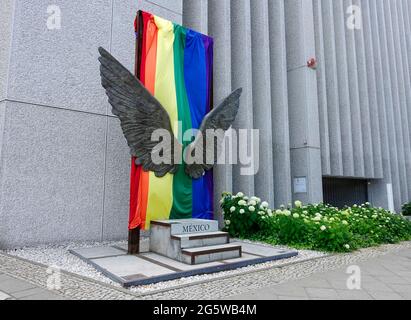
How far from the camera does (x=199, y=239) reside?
505cm

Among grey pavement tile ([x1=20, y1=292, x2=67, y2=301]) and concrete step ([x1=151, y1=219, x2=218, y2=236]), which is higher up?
concrete step ([x1=151, y1=219, x2=218, y2=236])

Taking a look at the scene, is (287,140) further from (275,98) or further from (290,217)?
(290,217)

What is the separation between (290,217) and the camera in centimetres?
715

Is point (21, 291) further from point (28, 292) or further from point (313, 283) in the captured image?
point (313, 283)

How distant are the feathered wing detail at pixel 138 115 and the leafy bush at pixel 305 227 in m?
2.26

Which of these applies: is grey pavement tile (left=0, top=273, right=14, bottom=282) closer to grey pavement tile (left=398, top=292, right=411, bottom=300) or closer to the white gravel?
the white gravel

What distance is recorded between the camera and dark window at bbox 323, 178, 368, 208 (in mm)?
15951

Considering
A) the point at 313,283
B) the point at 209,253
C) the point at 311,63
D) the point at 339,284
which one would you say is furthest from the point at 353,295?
the point at 311,63

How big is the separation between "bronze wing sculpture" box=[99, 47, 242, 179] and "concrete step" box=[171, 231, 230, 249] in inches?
50.9

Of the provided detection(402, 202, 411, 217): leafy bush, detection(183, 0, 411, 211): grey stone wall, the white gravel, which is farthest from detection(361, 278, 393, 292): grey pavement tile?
detection(402, 202, 411, 217): leafy bush

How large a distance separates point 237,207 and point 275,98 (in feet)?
16.9

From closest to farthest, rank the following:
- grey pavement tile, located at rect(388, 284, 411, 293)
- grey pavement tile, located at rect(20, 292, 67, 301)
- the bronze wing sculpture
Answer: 1. grey pavement tile, located at rect(20, 292, 67, 301)
2. grey pavement tile, located at rect(388, 284, 411, 293)
3. the bronze wing sculpture

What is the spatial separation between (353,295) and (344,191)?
14.2 m
